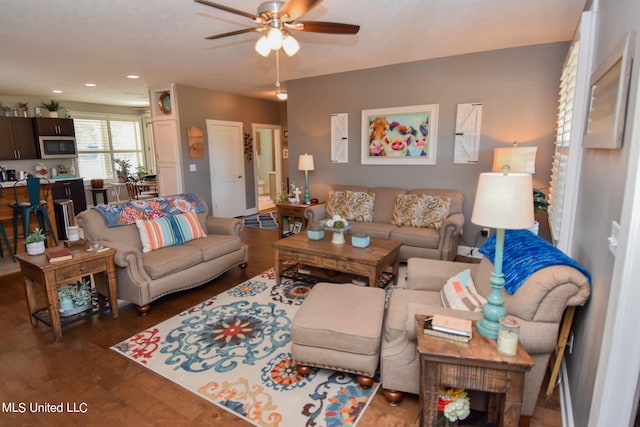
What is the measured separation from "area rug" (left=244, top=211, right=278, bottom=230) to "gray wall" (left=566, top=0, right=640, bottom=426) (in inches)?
198

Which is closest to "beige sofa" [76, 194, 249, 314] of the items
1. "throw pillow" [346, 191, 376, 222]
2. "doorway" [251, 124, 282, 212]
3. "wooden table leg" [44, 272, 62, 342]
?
"wooden table leg" [44, 272, 62, 342]

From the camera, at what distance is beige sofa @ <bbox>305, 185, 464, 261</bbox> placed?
3891mm

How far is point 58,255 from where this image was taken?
2615 mm

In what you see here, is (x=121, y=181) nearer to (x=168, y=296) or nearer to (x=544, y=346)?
(x=168, y=296)

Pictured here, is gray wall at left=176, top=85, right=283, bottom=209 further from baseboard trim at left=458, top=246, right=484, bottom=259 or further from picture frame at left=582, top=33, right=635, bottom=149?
picture frame at left=582, top=33, right=635, bottom=149

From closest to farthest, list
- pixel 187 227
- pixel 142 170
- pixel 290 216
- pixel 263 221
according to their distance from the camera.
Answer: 1. pixel 187 227
2. pixel 290 216
3. pixel 263 221
4. pixel 142 170

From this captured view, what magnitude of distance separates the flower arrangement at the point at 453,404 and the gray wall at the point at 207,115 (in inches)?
226

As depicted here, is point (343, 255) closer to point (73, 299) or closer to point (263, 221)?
point (73, 299)

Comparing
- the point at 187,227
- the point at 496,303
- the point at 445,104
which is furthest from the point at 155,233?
the point at 445,104

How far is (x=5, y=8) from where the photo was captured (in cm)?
271

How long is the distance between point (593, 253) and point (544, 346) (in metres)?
0.54

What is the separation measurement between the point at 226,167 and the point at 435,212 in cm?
448

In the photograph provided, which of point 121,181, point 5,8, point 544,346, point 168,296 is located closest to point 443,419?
point 544,346

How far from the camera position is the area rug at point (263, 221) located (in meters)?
6.54
